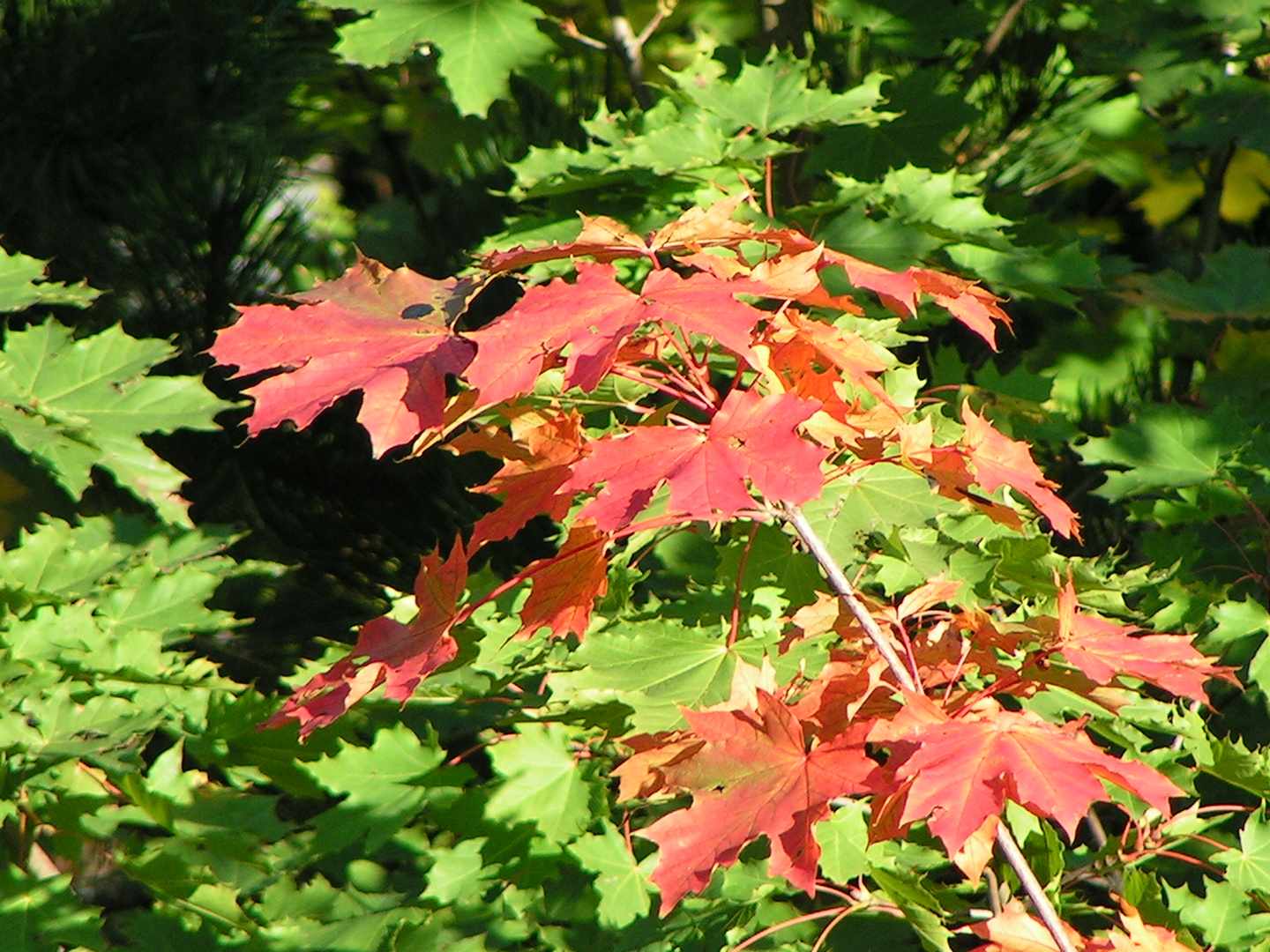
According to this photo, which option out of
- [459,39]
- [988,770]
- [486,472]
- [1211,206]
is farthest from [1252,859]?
[1211,206]

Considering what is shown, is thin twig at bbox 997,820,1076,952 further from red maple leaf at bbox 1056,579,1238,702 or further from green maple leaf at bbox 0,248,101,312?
green maple leaf at bbox 0,248,101,312

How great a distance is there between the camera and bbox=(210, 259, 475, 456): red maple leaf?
0.72 metres

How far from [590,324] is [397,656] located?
29 centimetres

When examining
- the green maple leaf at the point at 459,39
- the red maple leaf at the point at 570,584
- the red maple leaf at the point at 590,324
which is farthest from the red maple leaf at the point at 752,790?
the green maple leaf at the point at 459,39

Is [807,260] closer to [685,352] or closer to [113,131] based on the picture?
[685,352]

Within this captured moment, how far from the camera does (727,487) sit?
0.68 meters

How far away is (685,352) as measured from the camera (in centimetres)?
87

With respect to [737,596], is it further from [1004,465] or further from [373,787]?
[373,787]

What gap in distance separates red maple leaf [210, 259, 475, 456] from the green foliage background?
0.28 m

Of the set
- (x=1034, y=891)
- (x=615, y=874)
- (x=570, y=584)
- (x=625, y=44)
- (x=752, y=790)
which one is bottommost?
(x=615, y=874)

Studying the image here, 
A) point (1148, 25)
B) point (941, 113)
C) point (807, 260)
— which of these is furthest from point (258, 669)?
point (1148, 25)

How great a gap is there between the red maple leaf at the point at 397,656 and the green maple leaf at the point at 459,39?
0.92 metres

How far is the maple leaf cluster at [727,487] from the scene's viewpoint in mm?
697

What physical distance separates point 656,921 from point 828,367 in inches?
19.1
